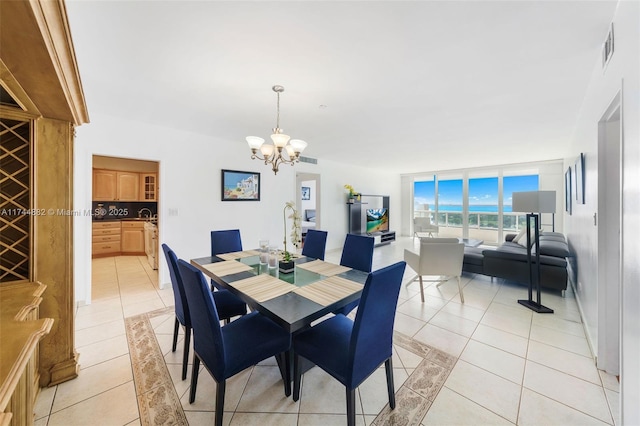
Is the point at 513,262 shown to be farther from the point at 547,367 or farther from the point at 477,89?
the point at 477,89

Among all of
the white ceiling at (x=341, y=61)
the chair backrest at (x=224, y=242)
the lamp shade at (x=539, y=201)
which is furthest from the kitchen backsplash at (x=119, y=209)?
the lamp shade at (x=539, y=201)

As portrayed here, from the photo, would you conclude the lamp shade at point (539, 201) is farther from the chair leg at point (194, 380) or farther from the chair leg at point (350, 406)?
the chair leg at point (194, 380)

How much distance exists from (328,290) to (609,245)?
2163 millimetres

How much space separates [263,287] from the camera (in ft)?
5.95

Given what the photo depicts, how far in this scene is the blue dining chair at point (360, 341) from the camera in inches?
51.3

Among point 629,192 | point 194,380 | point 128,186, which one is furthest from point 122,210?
point 629,192

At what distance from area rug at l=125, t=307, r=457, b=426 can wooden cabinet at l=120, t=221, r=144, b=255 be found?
4282mm

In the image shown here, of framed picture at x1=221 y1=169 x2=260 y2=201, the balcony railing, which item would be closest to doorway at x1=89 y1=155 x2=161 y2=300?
framed picture at x1=221 y1=169 x2=260 y2=201

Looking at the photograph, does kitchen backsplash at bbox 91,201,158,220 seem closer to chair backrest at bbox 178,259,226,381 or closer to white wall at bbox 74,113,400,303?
white wall at bbox 74,113,400,303

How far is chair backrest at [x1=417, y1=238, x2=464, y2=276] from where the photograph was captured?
3160 mm

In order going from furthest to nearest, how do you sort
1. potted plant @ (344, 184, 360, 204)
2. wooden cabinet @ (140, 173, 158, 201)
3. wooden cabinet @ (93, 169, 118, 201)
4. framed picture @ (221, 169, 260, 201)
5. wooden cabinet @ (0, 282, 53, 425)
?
potted plant @ (344, 184, 360, 204) → wooden cabinet @ (140, 173, 158, 201) → wooden cabinet @ (93, 169, 118, 201) → framed picture @ (221, 169, 260, 201) → wooden cabinet @ (0, 282, 53, 425)

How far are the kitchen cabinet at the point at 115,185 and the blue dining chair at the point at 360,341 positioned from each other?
6.52 metres

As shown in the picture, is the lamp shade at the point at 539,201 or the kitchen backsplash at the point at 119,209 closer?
the lamp shade at the point at 539,201

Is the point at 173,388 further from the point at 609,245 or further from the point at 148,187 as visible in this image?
the point at 148,187
